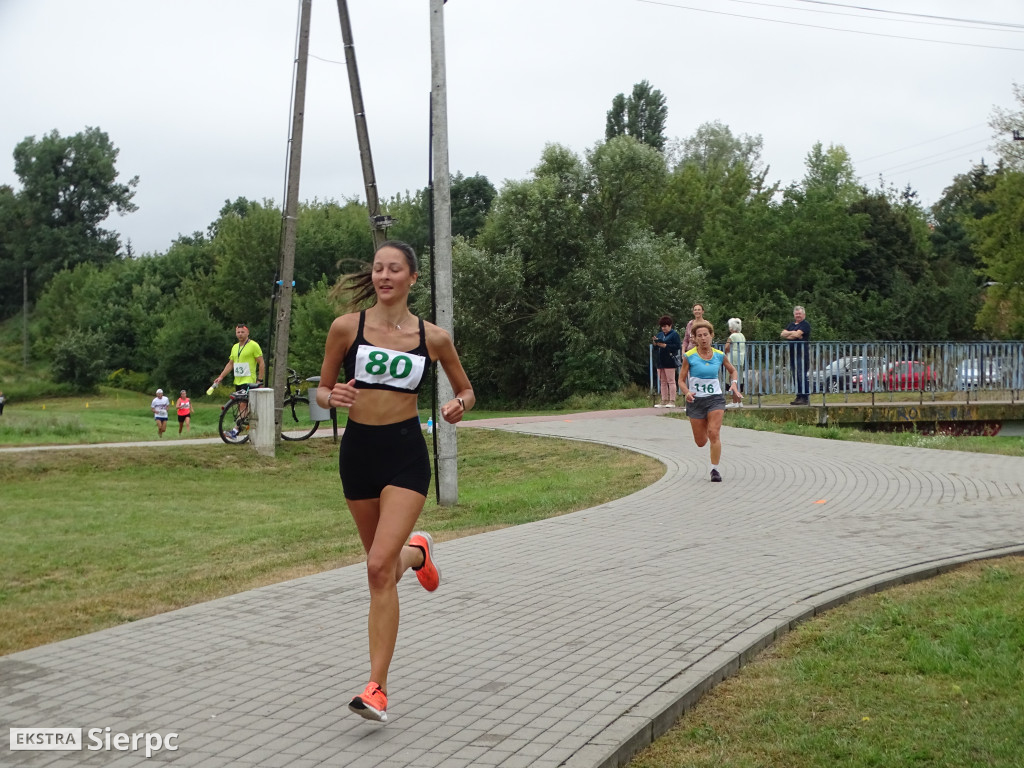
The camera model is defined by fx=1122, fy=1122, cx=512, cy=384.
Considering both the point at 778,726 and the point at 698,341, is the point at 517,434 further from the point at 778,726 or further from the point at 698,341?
the point at 778,726

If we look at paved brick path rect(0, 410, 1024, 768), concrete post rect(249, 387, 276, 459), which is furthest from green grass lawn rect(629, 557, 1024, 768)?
concrete post rect(249, 387, 276, 459)

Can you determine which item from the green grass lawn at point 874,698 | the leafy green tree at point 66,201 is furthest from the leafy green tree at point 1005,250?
the leafy green tree at point 66,201

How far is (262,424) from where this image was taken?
18.1 m

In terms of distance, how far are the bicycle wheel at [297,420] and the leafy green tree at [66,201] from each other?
3125 inches

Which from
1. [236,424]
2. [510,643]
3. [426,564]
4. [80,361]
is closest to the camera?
[426,564]

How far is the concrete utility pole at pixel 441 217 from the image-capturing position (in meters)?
12.1

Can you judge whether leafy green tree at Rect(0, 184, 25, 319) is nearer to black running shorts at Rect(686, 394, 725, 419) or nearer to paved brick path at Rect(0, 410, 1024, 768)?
black running shorts at Rect(686, 394, 725, 419)

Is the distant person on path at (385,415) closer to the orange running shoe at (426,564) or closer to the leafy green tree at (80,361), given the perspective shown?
the orange running shoe at (426,564)

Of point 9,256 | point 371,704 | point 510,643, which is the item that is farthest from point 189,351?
point 371,704

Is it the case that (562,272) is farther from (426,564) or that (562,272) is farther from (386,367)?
(386,367)

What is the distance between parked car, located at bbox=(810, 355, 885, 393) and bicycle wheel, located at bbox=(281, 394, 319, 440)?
1047 centimetres

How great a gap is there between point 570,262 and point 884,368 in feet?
46.1

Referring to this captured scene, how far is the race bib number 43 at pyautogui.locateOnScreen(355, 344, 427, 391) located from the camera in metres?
5.20

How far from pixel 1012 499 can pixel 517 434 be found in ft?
31.3
